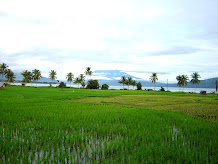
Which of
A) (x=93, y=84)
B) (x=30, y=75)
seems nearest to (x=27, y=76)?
(x=30, y=75)

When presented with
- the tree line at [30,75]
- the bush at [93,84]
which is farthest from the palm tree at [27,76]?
the bush at [93,84]

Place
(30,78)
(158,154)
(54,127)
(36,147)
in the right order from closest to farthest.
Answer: (158,154) < (36,147) < (54,127) < (30,78)

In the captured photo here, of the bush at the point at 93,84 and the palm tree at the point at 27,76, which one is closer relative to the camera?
the bush at the point at 93,84

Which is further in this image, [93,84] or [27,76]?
[27,76]

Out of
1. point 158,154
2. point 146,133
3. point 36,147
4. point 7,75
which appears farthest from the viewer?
point 7,75

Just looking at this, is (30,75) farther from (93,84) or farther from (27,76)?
(93,84)

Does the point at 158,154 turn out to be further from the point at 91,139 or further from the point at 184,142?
the point at 91,139

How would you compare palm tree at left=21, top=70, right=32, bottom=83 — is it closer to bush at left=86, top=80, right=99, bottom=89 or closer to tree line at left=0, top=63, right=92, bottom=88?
tree line at left=0, top=63, right=92, bottom=88

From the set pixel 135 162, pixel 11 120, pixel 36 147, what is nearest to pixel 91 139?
pixel 36 147

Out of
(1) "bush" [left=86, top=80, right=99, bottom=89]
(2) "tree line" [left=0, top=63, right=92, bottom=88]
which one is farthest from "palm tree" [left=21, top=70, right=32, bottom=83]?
(1) "bush" [left=86, top=80, right=99, bottom=89]

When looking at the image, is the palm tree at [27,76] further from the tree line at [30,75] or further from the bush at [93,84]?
the bush at [93,84]

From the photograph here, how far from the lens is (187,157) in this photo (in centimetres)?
365

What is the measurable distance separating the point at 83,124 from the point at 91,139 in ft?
6.18

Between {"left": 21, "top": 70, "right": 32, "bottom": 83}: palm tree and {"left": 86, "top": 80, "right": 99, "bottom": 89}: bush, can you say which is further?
{"left": 21, "top": 70, "right": 32, "bottom": 83}: palm tree
